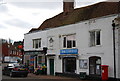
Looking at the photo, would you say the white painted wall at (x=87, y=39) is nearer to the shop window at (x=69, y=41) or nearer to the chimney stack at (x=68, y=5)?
the shop window at (x=69, y=41)

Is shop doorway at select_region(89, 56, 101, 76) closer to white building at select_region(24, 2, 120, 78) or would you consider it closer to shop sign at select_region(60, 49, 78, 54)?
white building at select_region(24, 2, 120, 78)

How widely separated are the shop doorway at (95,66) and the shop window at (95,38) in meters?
1.36

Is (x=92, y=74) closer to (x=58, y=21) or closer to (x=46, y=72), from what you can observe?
(x=46, y=72)

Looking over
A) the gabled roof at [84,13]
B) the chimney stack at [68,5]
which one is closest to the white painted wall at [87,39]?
the gabled roof at [84,13]

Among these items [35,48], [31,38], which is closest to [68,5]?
[31,38]

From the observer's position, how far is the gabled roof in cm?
2199

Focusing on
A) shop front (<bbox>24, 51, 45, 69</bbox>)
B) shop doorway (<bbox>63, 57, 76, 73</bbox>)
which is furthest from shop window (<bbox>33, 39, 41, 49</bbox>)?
shop doorway (<bbox>63, 57, 76, 73</bbox>)

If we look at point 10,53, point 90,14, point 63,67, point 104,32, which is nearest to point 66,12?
point 90,14

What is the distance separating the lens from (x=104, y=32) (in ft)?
65.4

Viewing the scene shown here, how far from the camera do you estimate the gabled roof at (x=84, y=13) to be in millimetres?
21989

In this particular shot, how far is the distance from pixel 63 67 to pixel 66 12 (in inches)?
304

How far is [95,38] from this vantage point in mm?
21078

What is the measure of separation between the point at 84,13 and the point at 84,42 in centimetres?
482

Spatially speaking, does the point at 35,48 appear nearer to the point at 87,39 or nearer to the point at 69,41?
the point at 69,41
